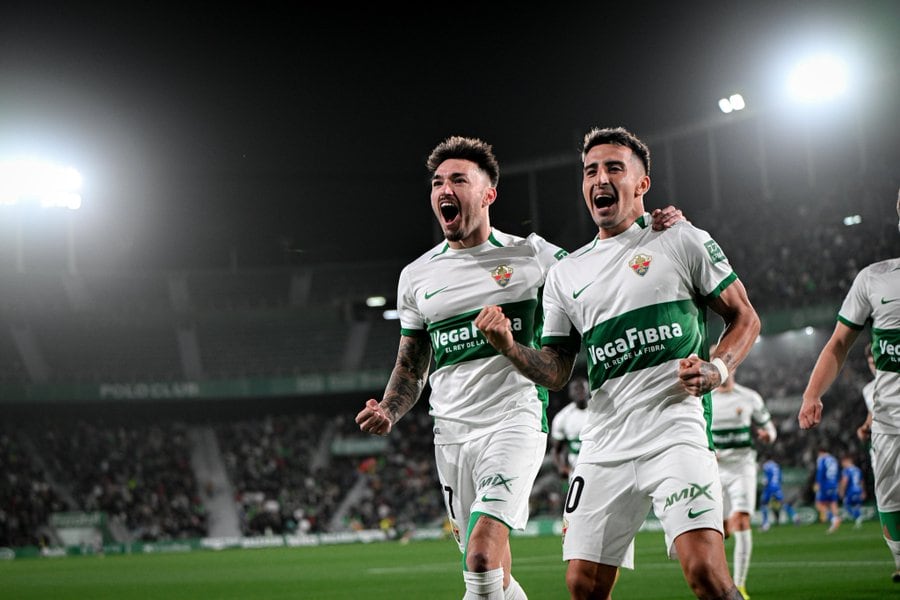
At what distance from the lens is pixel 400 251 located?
53.3m

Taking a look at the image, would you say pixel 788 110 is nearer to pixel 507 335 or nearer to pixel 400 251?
pixel 400 251

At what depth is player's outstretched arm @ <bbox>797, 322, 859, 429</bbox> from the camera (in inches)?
298

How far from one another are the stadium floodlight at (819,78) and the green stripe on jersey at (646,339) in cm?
3454

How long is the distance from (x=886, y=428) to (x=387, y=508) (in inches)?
1335

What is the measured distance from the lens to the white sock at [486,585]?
6.09m

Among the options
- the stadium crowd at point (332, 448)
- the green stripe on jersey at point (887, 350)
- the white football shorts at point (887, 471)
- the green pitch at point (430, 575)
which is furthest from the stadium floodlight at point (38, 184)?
the white football shorts at point (887, 471)

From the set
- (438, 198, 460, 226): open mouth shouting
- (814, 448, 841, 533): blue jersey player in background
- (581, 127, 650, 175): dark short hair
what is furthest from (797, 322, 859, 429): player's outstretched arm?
(814, 448, 841, 533): blue jersey player in background

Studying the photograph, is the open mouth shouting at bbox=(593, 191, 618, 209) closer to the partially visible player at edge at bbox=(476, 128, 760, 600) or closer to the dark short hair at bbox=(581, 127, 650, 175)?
the partially visible player at edge at bbox=(476, 128, 760, 600)

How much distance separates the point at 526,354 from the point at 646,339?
25.9 inches

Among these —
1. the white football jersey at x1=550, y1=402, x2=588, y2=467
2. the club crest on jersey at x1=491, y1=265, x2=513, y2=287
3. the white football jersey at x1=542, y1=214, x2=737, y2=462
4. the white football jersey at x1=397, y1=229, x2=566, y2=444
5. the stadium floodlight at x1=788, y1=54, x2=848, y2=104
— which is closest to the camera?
the white football jersey at x1=542, y1=214, x2=737, y2=462

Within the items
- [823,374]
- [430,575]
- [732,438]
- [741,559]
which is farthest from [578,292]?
[430,575]

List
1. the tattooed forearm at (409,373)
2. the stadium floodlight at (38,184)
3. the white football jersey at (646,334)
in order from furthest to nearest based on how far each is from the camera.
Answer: the stadium floodlight at (38,184), the tattooed forearm at (409,373), the white football jersey at (646,334)

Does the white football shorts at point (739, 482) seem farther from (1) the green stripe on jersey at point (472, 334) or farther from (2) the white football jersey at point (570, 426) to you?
(1) the green stripe on jersey at point (472, 334)

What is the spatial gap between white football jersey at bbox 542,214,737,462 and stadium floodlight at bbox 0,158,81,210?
135ft
